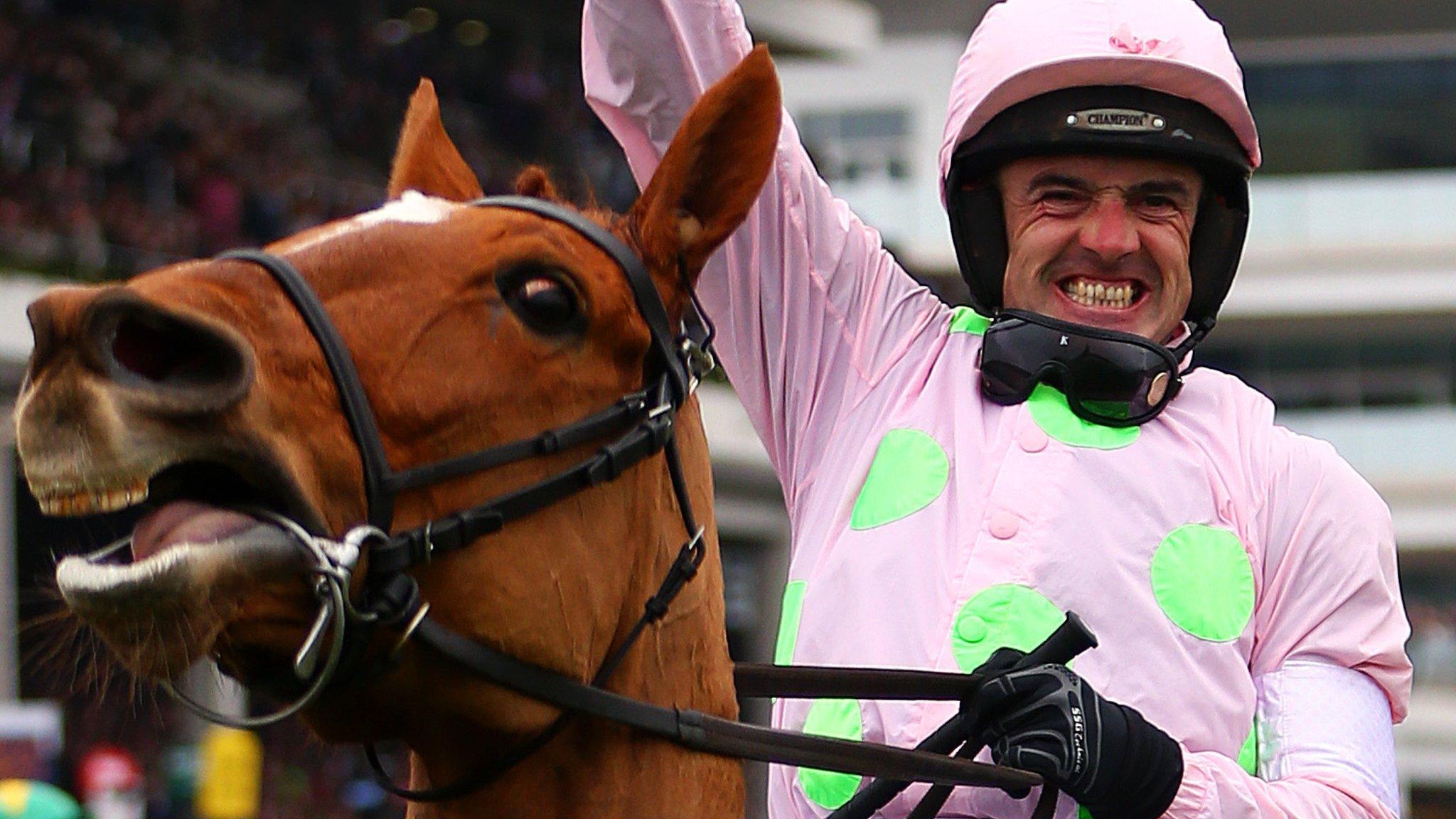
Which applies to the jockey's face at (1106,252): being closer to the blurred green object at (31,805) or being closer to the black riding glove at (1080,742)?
the black riding glove at (1080,742)

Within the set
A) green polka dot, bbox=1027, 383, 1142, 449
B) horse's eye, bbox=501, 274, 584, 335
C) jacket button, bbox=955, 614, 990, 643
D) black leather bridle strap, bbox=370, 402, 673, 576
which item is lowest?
jacket button, bbox=955, 614, 990, 643

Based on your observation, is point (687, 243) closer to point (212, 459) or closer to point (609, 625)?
point (609, 625)

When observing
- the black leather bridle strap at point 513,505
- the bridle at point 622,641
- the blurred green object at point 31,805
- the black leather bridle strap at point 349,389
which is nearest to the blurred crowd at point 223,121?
the blurred green object at point 31,805

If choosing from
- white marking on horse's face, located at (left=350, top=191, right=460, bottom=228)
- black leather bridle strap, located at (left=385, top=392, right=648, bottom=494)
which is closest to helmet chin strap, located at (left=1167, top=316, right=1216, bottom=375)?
black leather bridle strap, located at (left=385, top=392, right=648, bottom=494)

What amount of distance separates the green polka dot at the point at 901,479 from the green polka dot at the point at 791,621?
105mm

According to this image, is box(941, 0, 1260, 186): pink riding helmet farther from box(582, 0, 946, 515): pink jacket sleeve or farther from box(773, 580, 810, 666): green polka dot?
box(773, 580, 810, 666): green polka dot

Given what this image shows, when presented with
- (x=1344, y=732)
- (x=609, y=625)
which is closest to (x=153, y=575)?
(x=609, y=625)

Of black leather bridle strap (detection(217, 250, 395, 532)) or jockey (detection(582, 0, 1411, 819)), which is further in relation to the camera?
jockey (detection(582, 0, 1411, 819))

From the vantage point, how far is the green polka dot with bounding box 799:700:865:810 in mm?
2301

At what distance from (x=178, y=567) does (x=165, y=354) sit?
0.17 metres

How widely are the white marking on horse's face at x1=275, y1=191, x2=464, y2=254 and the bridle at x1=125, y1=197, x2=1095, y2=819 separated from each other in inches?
1.8

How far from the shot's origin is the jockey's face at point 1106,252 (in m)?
2.51

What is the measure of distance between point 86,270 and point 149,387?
10062 mm

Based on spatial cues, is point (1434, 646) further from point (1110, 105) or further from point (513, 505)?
point (513, 505)
